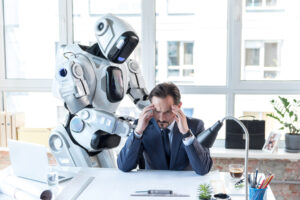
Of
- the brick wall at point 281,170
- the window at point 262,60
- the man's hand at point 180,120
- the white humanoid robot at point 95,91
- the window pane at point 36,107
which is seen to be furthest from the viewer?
the window pane at point 36,107

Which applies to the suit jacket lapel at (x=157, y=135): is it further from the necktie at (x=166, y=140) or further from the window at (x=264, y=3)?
the window at (x=264, y=3)

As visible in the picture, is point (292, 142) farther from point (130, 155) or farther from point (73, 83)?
point (73, 83)

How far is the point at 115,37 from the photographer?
6.76 ft

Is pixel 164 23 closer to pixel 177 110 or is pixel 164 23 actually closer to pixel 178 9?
pixel 178 9

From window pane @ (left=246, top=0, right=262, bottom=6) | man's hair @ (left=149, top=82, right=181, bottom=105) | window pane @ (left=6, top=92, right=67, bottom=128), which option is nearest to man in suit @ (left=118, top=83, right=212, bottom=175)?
man's hair @ (left=149, top=82, right=181, bottom=105)

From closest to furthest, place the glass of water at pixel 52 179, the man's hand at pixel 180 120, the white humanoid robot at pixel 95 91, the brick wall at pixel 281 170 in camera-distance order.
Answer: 1. the glass of water at pixel 52 179
2. the man's hand at pixel 180 120
3. the white humanoid robot at pixel 95 91
4. the brick wall at pixel 281 170

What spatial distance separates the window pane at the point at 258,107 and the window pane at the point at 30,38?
5.72 feet

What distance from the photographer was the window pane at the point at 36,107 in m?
3.35

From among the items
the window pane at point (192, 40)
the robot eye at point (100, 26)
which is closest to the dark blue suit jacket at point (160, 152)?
the robot eye at point (100, 26)

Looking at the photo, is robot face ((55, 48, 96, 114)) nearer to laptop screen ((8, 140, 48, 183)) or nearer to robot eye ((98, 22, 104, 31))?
robot eye ((98, 22, 104, 31))

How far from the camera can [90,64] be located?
2.19m

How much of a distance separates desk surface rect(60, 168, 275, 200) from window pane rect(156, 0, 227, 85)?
1.42 meters

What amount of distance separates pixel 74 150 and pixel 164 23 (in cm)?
144

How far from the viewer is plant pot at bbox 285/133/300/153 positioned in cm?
280
